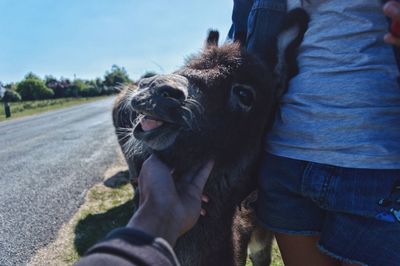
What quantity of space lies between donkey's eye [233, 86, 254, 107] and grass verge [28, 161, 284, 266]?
3.02m

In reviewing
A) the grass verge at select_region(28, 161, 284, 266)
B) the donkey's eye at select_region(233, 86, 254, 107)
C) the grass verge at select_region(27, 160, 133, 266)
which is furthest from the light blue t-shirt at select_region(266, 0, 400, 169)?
the grass verge at select_region(27, 160, 133, 266)

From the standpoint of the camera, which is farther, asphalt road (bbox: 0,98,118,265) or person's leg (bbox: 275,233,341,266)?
asphalt road (bbox: 0,98,118,265)

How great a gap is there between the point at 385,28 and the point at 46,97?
2691 inches

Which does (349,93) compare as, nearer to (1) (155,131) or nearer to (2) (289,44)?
(2) (289,44)

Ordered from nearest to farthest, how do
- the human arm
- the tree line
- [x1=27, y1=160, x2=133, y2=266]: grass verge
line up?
the human arm
[x1=27, y1=160, x2=133, y2=266]: grass verge
the tree line

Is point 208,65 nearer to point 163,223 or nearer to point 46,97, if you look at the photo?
point 163,223

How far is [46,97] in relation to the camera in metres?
65.6

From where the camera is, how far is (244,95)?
247 cm

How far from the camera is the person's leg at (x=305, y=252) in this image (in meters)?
2.28

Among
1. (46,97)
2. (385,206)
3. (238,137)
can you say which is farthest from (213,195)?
(46,97)

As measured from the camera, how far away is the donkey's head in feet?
6.84

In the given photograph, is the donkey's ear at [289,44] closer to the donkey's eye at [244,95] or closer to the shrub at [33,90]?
the donkey's eye at [244,95]

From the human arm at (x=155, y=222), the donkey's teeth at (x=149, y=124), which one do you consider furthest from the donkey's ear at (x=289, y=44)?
the donkey's teeth at (x=149, y=124)

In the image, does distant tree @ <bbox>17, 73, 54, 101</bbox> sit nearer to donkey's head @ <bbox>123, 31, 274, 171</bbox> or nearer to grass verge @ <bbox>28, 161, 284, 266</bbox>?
grass verge @ <bbox>28, 161, 284, 266</bbox>
